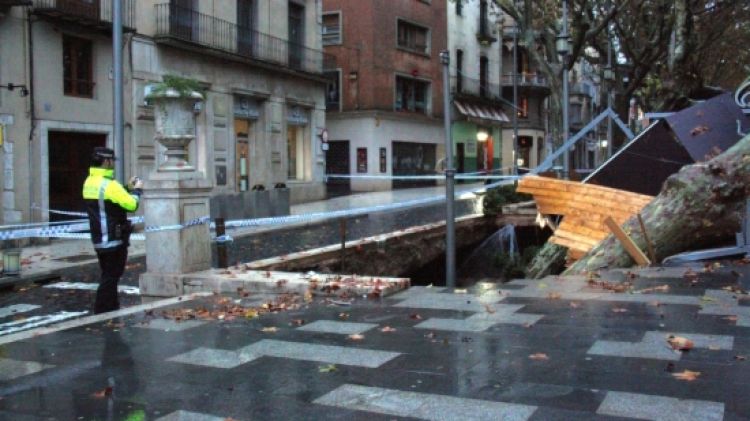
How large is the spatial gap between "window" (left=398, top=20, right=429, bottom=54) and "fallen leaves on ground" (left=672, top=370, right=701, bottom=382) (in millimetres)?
35472

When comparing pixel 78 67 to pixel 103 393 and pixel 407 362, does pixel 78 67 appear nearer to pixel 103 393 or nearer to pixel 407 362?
pixel 103 393

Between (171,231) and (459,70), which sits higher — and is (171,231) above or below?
below

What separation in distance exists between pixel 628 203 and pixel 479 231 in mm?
6830

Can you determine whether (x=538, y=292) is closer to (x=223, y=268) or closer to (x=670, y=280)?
(x=670, y=280)

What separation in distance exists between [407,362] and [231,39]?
21.0 meters

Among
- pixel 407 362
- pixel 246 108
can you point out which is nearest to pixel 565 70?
pixel 246 108

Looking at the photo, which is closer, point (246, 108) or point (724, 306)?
point (724, 306)

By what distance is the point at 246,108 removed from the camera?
2559 cm

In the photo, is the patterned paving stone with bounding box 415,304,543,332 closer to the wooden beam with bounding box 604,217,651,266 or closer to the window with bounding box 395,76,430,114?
the wooden beam with bounding box 604,217,651,266

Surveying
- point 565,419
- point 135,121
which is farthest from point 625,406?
point 135,121

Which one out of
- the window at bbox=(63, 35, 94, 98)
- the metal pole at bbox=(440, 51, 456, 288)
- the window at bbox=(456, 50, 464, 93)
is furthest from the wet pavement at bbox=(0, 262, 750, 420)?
the window at bbox=(456, 50, 464, 93)

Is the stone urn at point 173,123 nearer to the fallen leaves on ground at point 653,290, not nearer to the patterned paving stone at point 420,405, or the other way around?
the patterned paving stone at point 420,405

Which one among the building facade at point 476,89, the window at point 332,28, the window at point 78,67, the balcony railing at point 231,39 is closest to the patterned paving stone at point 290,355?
the window at point 78,67

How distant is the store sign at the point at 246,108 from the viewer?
25031 millimetres
